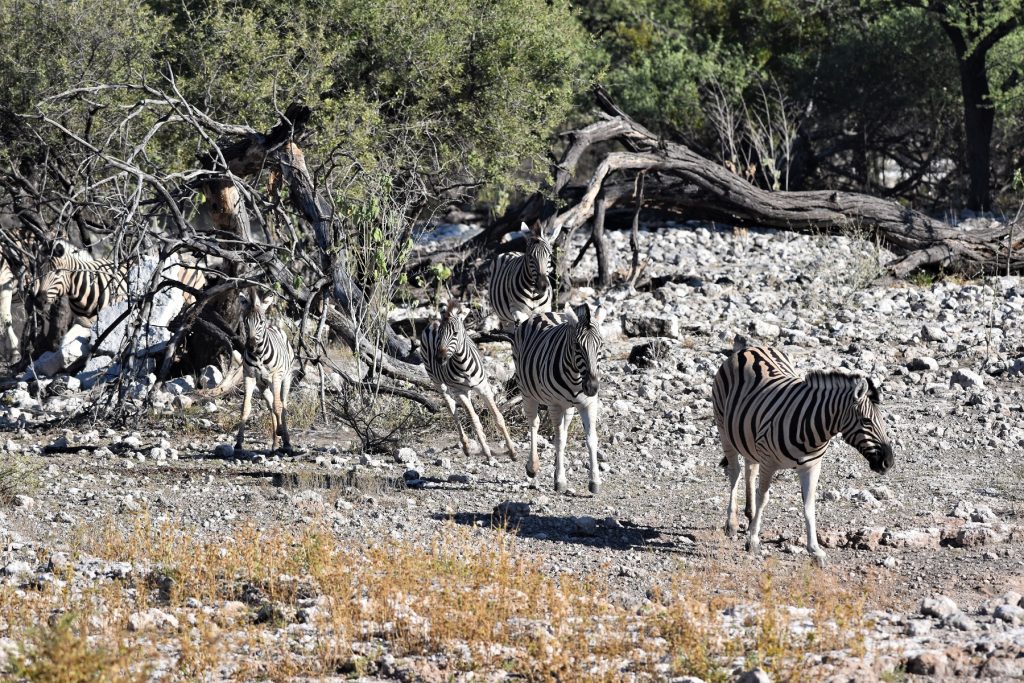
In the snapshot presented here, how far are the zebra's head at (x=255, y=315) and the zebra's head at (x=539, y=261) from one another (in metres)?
3.33

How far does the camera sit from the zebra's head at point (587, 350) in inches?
373

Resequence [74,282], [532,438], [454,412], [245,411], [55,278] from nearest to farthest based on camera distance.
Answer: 1. [532,438]
2. [454,412]
3. [245,411]
4. [55,278]
5. [74,282]

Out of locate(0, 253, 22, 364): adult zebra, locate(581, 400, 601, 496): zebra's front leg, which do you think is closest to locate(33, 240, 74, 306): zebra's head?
locate(0, 253, 22, 364): adult zebra

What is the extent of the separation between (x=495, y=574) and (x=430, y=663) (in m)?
0.98

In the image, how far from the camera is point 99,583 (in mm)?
7207

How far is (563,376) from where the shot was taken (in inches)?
383

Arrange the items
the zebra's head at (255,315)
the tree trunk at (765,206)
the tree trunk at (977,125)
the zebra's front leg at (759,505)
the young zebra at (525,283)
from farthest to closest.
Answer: the tree trunk at (977,125), the tree trunk at (765,206), the young zebra at (525,283), the zebra's head at (255,315), the zebra's front leg at (759,505)

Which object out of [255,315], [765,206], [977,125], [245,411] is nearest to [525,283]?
[255,315]

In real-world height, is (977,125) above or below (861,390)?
above

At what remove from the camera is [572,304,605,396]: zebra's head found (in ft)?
31.1

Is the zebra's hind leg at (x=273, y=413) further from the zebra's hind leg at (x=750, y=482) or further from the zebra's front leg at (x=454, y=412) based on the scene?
the zebra's hind leg at (x=750, y=482)

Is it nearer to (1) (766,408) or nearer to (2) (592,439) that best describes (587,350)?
(2) (592,439)

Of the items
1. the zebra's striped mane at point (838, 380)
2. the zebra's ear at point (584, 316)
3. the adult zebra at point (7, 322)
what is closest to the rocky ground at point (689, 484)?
the zebra's striped mane at point (838, 380)

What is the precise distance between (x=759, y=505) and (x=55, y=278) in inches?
409
